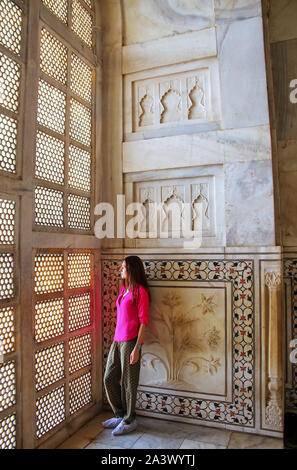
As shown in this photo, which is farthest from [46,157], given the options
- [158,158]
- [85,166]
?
[158,158]

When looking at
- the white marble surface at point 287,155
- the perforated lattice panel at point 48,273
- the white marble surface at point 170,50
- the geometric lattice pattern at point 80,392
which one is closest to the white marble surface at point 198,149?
the white marble surface at point 287,155

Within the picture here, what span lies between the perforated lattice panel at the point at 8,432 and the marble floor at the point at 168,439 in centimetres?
56

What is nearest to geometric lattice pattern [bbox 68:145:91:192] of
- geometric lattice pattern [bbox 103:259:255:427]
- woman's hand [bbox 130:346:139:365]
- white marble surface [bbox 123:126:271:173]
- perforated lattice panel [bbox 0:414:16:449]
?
white marble surface [bbox 123:126:271:173]

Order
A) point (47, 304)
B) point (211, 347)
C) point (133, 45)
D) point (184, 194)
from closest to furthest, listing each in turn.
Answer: point (47, 304)
point (211, 347)
point (184, 194)
point (133, 45)

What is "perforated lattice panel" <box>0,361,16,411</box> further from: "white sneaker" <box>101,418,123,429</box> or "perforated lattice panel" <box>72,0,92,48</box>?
"perforated lattice panel" <box>72,0,92,48</box>

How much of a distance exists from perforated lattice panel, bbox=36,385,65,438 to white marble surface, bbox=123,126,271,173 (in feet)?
6.39

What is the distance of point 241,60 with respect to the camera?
9.82ft

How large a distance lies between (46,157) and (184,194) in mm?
1194

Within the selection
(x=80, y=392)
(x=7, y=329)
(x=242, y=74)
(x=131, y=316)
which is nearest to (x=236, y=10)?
(x=242, y=74)

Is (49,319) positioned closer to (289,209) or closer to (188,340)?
(188,340)

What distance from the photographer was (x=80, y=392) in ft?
9.90

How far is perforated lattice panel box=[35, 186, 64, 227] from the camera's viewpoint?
2561 millimetres

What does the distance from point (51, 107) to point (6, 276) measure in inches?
52.1

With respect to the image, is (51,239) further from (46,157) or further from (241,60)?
(241,60)
